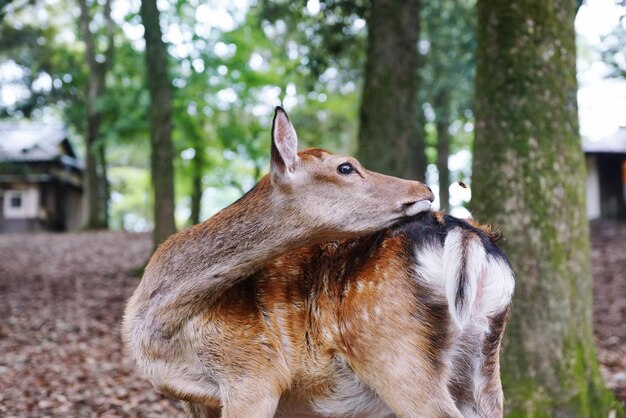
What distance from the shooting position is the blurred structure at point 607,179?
22734mm

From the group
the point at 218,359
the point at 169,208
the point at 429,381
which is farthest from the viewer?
the point at 169,208

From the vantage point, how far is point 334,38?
11.9 m

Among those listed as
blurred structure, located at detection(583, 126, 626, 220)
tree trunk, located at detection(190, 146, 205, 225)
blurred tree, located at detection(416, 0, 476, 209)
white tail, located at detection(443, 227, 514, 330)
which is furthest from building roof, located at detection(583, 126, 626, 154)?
white tail, located at detection(443, 227, 514, 330)

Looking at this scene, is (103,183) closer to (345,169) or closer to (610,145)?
(610,145)

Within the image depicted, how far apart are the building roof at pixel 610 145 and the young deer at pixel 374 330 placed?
21.5 m

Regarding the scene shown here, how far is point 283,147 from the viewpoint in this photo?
3.07 metres

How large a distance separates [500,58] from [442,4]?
1138 cm

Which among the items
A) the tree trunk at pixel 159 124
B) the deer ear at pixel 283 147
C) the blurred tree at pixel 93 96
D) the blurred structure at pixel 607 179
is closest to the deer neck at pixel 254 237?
the deer ear at pixel 283 147

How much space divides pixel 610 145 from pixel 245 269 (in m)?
22.5

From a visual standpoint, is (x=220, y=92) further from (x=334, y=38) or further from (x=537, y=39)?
(x=537, y=39)

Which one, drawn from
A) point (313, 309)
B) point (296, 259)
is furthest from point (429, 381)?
point (296, 259)

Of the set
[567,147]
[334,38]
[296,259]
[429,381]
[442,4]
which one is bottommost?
[429,381]

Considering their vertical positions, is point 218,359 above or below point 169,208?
below

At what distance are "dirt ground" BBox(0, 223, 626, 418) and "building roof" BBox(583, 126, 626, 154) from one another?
6702mm
